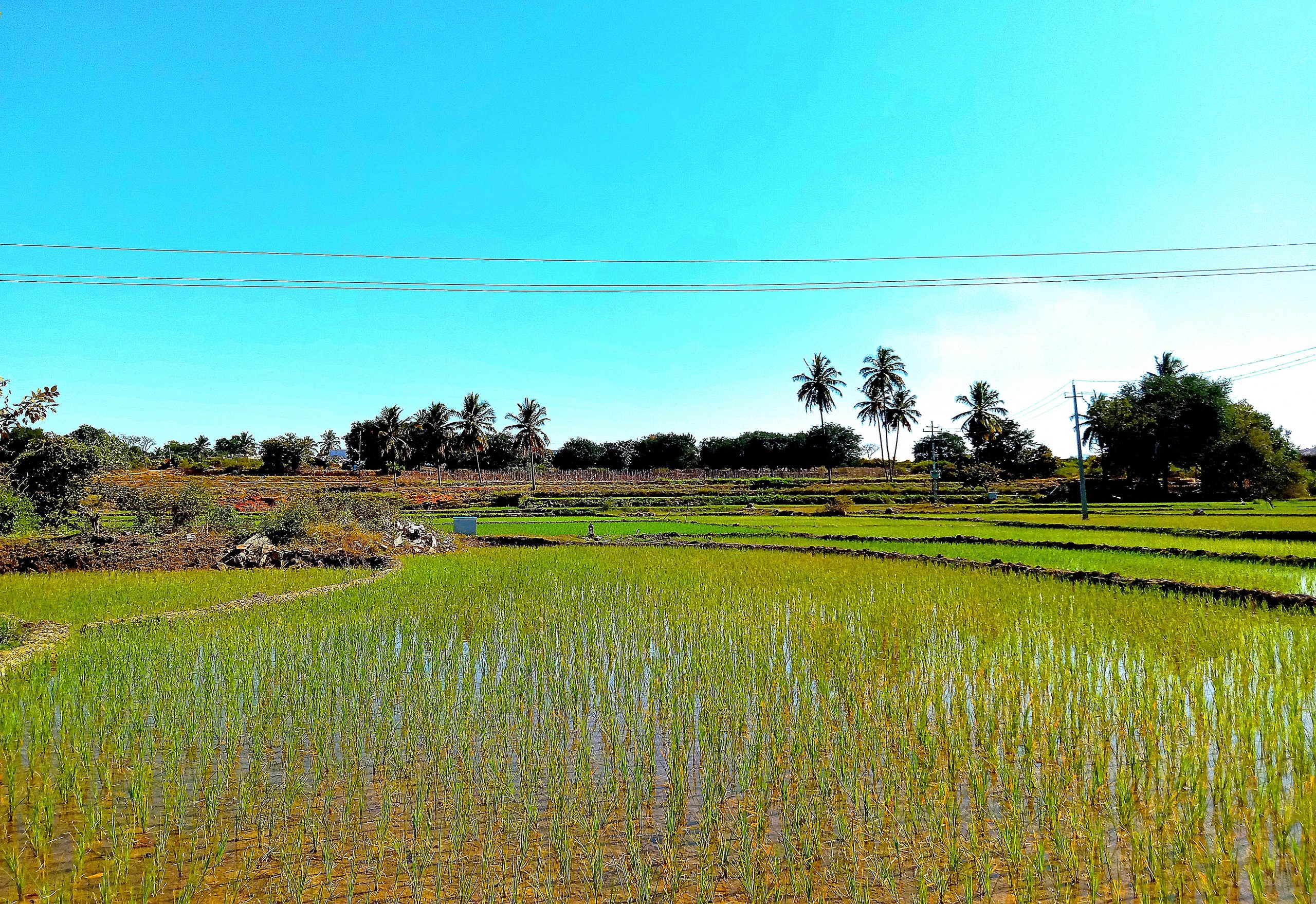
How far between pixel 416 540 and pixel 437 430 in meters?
51.5

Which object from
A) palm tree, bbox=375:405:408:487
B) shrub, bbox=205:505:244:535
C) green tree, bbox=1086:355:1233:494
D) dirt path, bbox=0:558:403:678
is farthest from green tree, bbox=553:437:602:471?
dirt path, bbox=0:558:403:678

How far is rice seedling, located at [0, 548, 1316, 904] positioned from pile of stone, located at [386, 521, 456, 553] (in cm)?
1203

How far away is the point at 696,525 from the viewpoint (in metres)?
29.0

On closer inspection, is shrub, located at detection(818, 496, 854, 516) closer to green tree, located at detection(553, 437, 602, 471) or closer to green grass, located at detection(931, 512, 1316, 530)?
green grass, located at detection(931, 512, 1316, 530)

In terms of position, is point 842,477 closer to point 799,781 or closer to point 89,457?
point 89,457

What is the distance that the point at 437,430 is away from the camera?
228 feet

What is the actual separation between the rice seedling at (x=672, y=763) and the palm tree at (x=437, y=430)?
6311 cm

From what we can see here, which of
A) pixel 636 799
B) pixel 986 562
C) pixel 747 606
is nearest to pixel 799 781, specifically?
pixel 636 799

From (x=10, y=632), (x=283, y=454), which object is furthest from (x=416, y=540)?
(x=283, y=454)

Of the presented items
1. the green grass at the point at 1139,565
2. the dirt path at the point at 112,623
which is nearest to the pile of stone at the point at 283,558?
the dirt path at the point at 112,623

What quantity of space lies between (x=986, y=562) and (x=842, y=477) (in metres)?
48.5

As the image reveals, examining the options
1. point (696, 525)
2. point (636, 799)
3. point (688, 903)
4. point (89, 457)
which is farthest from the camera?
point (696, 525)

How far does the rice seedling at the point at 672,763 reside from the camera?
312 cm

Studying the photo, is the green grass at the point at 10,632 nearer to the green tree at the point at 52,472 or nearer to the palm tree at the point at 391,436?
the green tree at the point at 52,472
